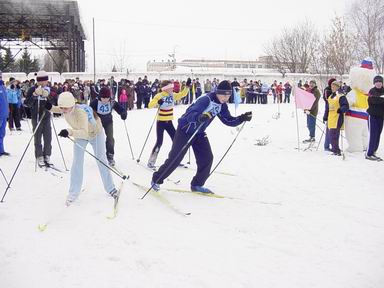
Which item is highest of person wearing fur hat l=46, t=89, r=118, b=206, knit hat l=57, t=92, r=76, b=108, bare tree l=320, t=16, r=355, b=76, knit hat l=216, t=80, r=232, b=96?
bare tree l=320, t=16, r=355, b=76

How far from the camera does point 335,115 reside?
32.3ft

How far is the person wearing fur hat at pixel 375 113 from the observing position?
9.14 meters

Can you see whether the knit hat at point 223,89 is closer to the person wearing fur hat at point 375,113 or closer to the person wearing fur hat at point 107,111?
the person wearing fur hat at point 107,111

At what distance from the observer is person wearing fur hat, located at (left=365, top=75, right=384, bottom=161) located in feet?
30.0

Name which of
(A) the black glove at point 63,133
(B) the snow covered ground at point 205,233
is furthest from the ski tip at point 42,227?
(A) the black glove at point 63,133

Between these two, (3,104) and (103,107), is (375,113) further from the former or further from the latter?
(3,104)

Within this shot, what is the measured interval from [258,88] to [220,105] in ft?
75.1

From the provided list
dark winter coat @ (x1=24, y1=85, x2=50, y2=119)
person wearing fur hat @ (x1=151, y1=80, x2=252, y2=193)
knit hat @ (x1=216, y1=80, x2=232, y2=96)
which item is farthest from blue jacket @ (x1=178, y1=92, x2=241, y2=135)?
dark winter coat @ (x1=24, y1=85, x2=50, y2=119)

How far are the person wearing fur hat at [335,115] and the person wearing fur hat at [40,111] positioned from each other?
6571 millimetres

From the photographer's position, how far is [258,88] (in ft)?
93.6

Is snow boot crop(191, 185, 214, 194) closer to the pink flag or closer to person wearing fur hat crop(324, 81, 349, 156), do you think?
person wearing fur hat crop(324, 81, 349, 156)

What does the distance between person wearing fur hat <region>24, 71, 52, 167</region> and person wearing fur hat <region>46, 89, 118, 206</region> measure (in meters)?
2.12

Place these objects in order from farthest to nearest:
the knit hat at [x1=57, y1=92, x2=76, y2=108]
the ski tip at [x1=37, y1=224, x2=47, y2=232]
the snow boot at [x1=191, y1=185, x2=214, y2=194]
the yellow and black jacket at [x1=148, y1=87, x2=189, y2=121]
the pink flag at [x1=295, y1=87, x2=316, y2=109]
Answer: the pink flag at [x1=295, y1=87, x2=316, y2=109] < the yellow and black jacket at [x1=148, y1=87, x2=189, y2=121] < the snow boot at [x1=191, y1=185, x2=214, y2=194] < the knit hat at [x1=57, y1=92, x2=76, y2=108] < the ski tip at [x1=37, y1=224, x2=47, y2=232]

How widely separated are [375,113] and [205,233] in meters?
6.23
